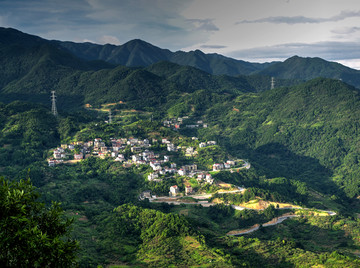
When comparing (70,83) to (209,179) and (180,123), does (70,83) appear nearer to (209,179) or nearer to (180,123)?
(180,123)

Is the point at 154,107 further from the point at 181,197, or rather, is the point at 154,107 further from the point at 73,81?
the point at 181,197

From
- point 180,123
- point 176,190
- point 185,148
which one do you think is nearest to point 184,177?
point 176,190

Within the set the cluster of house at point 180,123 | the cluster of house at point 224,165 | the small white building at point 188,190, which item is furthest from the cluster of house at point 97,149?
the cluster of house at point 180,123

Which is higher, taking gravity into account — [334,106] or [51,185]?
[334,106]

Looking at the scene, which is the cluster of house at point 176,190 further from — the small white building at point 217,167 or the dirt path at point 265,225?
the dirt path at point 265,225

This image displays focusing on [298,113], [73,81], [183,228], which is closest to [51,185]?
[183,228]

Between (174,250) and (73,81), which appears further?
(73,81)

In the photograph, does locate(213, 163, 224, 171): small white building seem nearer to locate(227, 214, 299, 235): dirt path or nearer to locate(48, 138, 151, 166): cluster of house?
locate(48, 138, 151, 166): cluster of house

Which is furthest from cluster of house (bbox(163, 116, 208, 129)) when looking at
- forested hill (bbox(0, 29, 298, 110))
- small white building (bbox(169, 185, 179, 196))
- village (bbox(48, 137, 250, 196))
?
small white building (bbox(169, 185, 179, 196))
